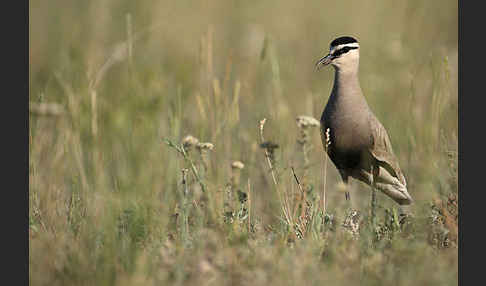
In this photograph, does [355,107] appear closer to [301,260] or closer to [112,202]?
[301,260]

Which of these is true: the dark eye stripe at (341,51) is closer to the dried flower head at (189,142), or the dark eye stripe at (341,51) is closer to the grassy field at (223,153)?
the grassy field at (223,153)

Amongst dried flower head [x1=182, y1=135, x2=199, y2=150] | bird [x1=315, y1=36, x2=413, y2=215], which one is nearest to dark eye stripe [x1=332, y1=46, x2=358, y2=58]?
bird [x1=315, y1=36, x2=413, y2=215]

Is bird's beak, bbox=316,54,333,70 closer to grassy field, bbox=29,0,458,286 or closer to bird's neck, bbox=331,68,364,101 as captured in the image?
bird's neck, bbox=331,68,364,101

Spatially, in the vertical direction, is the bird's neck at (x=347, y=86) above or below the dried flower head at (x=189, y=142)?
above

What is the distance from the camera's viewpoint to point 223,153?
16.0 feet

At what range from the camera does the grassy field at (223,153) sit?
3.17m

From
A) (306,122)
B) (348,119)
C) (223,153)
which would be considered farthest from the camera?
(223,153)

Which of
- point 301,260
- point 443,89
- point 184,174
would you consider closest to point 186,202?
point 184,174

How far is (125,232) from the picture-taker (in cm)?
357

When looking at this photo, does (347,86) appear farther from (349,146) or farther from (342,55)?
(349,146)

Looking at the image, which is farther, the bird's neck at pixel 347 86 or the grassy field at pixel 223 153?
the bird's neck at pixel 347 86

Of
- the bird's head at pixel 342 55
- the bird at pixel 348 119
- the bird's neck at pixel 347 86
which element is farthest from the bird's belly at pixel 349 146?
the bird's head at pixel 342 55

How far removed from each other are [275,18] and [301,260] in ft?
20.2

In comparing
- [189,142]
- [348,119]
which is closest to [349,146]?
[348,119]
